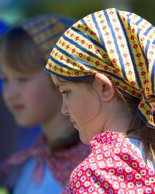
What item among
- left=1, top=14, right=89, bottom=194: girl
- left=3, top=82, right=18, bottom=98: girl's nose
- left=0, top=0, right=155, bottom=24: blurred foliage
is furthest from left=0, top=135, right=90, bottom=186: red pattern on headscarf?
left=0, top=0, right=155, bottom=24: blurred foliage

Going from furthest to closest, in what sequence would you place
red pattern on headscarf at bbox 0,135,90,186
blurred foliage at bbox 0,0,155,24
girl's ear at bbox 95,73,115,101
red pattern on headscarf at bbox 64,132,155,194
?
1. blurred foliage at bbox 0,0,155,24
2. red pattern on headscarf at bbox 0,135,90,186
3. girl's ear at bbox 95,73,115,101
4. red pattern on headscarf at bbox 64,132,155,194

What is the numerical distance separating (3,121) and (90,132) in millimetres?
2010

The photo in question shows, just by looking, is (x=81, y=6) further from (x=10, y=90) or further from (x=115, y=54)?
(x=115, y=54)

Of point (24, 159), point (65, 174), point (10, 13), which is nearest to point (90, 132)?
point (65, 174)

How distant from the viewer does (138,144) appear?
1.79m

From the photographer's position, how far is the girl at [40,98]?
10.0ft

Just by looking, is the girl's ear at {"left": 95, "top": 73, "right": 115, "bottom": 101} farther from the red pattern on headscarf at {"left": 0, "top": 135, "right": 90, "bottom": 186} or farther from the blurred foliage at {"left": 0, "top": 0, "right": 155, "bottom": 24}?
the blurred foliage at {"left": 0, "top": 0, "right": 155, "bottom": 24}

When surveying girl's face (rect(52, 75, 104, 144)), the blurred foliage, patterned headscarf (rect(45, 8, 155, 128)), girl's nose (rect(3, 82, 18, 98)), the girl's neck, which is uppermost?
patterned headscarf (rect(45, 8, 155, 128))

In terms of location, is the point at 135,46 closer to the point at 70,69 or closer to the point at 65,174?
the point at 70,69

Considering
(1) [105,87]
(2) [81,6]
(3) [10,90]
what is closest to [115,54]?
(1) [105,87]

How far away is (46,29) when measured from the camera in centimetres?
Answer: 310

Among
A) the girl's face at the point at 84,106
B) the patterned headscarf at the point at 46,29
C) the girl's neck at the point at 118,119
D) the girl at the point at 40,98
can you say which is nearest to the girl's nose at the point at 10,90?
the girl at the point at 40,98

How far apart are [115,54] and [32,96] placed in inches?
54.9

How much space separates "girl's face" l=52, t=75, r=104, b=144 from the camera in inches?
73.1
